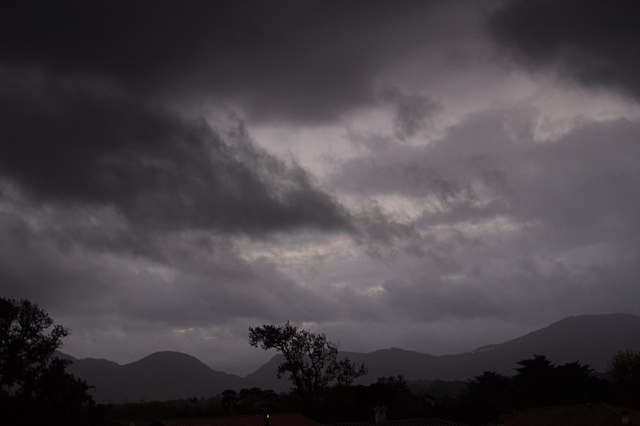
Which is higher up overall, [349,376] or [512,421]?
[349,376]

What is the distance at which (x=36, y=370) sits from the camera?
48094 millimetres

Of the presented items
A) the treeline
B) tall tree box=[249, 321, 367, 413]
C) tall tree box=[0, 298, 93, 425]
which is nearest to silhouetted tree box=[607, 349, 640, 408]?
the treeline

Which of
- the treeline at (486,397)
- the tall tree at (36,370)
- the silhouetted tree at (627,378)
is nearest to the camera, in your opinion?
the tall tree at (36,370)

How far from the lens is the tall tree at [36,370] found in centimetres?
4562

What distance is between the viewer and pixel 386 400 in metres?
77.8

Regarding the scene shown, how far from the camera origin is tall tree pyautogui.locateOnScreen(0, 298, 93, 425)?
1796 inches

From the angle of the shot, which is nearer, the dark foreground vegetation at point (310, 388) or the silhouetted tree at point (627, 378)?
the dark foreground vegetation at point (310, 388)

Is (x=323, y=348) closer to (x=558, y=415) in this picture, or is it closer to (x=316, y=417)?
(x=316, y=417)

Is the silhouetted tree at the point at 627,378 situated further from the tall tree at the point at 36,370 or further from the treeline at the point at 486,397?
the tall tree at the point at 36,370

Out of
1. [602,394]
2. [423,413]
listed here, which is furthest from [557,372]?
[423,413]

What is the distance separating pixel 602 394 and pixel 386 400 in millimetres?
34646

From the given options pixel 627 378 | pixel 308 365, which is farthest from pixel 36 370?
pixel 627 378

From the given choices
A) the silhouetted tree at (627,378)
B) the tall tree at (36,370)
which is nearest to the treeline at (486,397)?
the silhouetted tree at (627,378)

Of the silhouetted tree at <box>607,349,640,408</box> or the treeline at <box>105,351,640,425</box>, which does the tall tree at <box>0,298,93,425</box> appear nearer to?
the treeline at <box>105,351,640,425</box>
